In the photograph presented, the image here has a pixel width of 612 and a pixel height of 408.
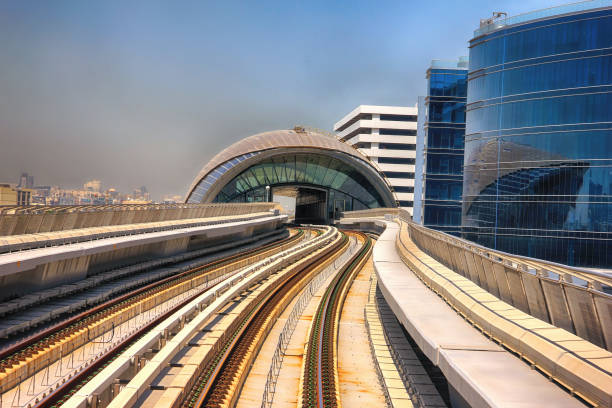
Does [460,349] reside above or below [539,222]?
below

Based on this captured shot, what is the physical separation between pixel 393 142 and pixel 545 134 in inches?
2008

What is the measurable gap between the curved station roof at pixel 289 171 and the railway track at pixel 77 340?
41089 mm

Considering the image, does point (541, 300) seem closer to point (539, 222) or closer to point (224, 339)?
point (224, 339)

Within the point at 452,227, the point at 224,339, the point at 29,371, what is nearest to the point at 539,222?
the point at 452,227

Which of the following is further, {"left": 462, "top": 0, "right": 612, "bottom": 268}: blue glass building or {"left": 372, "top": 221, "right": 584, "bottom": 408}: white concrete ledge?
{"left": 462, "top": 0, "right": 612, "bottom": 268}: blue glass building

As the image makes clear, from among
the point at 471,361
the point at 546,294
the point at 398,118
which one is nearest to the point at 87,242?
the point at 471,361

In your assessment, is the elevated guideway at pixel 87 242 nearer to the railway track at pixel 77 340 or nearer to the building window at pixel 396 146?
the railway track at pixel 77 340

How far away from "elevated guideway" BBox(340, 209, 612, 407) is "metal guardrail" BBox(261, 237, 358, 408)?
11.7ft

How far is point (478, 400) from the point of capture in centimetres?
530

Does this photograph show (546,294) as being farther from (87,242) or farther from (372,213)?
(372,213)

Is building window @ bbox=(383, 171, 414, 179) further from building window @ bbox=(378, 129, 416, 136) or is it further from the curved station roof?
the curved station roof

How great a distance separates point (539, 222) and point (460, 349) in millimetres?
26035

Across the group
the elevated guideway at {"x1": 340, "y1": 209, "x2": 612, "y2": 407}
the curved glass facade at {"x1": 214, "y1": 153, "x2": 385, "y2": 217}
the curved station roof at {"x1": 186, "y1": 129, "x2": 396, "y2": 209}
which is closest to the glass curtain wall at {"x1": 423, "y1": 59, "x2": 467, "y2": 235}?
the curved station roof at {"x1": 186, "y1": 129, "x2": 396, "y2": 209}

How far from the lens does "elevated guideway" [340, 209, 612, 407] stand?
17.4ft
